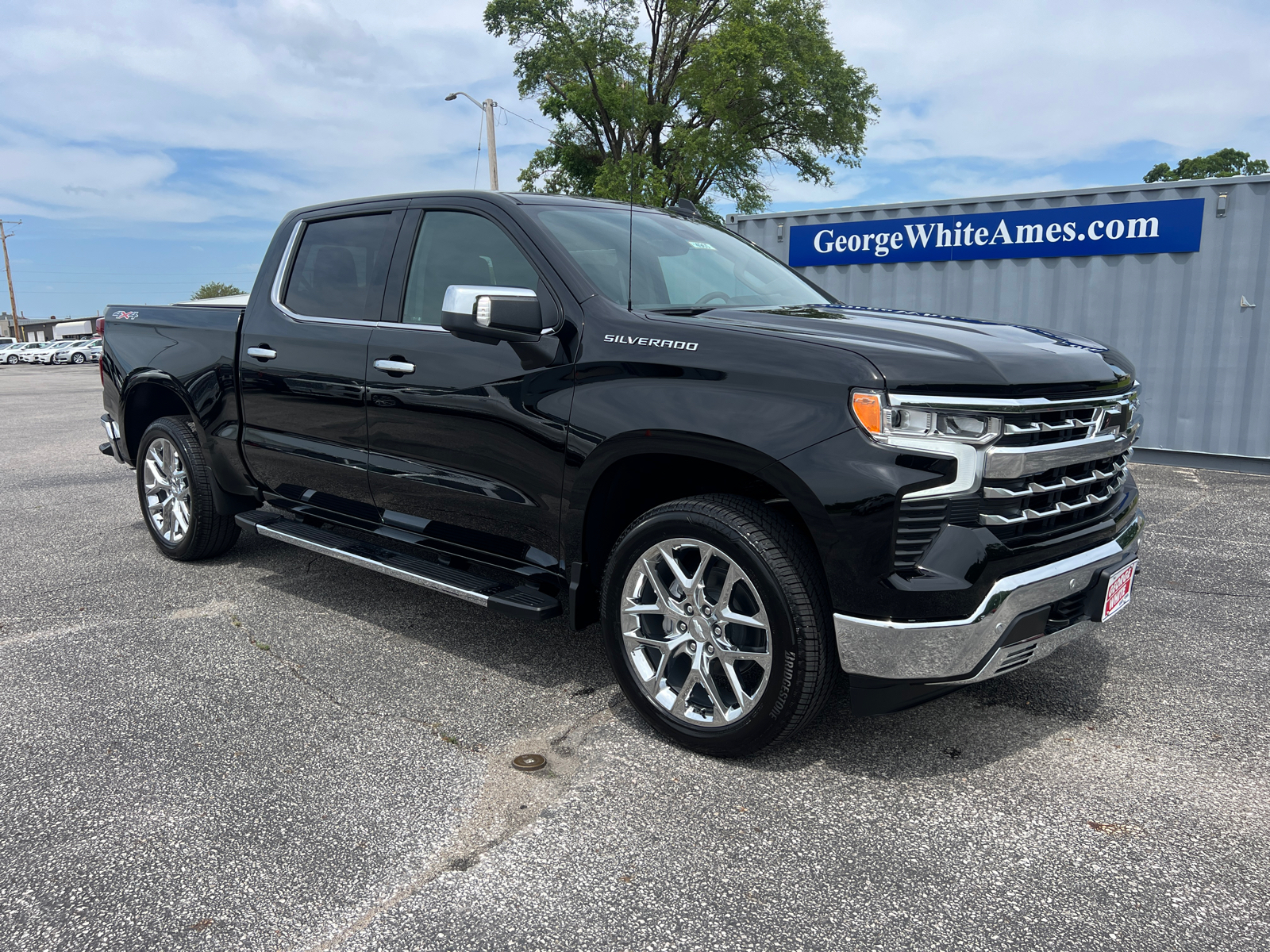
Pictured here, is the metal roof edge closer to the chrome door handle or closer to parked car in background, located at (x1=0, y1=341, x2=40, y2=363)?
the chrome door handle

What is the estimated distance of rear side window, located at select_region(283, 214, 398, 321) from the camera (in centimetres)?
412

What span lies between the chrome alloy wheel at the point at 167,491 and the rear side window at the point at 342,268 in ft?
4.62

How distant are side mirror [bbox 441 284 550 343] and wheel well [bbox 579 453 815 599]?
0.59 metres

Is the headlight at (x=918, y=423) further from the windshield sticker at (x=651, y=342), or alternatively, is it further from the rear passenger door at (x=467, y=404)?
the rear passenger door at (x=467, y=404)

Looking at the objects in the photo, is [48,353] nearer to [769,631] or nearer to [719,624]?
[719,624]

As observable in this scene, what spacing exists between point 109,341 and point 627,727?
4.20m

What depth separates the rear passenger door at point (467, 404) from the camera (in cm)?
338

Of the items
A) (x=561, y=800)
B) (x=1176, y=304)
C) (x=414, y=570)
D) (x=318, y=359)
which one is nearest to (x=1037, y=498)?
(x=561, y=800)

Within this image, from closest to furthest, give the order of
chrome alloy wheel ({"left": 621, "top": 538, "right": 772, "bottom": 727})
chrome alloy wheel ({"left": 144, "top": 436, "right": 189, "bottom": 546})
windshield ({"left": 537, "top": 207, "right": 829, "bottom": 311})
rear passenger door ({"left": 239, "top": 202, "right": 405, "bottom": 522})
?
chrome alloy wheel ({"left": 621, "top": 538, "right": 772, "bottom": 727}) < windshield ({"left": 537, "top": 207, "right": 829, "bottom": 311}) < rear passenger door ({"left": 239, "top": 202, "right": 405, "bottom": 522}) < chrome alloy wheel ({"left": 144, "top": 436, "right": 189, "bottom": 546})

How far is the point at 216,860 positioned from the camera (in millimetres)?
2514

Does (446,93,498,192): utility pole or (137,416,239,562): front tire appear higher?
(446,93,498,192): utility pole

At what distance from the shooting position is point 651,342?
309cm

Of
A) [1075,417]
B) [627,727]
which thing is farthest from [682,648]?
[1075,417]

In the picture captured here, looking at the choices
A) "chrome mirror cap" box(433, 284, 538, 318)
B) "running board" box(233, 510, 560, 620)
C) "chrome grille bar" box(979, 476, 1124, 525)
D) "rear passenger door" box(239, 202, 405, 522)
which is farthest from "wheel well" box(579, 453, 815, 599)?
"rear passenger door" box(239, 202, 405, 522)
